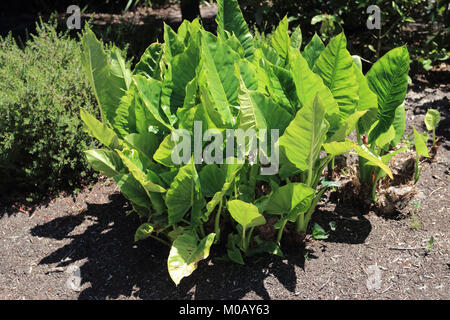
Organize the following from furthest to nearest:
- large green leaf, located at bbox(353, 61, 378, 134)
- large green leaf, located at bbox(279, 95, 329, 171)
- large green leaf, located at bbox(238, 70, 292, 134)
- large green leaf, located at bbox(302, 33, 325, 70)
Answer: large green leaf, located at bbox(302, 33, 325, 70), large green leaf, located at bbox(353, 61, 378, 134), large green leaf, located at bbox(238, 70, 292, 134), large green leaf, located at bbox(279, 95, 329, 171)

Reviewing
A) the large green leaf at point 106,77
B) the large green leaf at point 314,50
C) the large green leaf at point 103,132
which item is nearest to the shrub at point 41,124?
the large green leaf at point 106,77

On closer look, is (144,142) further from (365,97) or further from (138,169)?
(365,97)

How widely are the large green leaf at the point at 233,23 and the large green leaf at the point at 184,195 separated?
0.80 metres

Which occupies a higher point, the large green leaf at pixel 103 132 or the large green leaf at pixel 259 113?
the large green leaf at pixel 259 113

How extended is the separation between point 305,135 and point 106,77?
1042mm

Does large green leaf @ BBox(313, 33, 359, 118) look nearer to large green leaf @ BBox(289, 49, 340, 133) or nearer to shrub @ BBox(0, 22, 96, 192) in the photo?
large green leaf @ BBox(289, 49, 340, 133)

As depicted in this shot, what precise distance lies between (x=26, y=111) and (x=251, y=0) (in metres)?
2.33

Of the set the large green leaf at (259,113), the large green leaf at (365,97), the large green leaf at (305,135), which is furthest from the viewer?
the large green leaf at (365,97)

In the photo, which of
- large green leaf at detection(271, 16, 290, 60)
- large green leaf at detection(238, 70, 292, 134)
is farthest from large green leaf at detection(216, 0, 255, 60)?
large green leaf at detection(238, 70, 292, 134)

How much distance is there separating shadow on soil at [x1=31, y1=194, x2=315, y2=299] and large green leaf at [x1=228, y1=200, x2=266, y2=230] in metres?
0.31

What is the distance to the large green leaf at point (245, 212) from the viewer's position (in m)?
1.92

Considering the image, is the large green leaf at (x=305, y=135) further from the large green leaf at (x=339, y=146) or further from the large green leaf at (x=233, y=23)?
the large green leaf at (x=233, y=23)

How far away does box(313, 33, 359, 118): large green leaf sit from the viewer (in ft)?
6.70

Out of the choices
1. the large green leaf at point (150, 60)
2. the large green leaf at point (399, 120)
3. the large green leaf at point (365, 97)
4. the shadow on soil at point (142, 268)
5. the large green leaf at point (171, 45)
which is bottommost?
the shadow on soil at point (142, 268)
